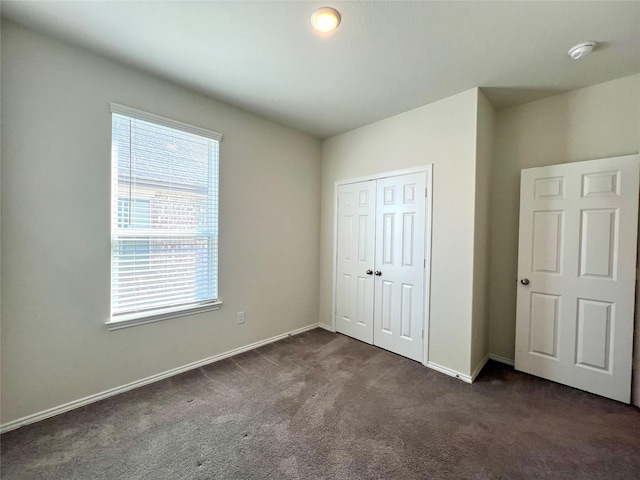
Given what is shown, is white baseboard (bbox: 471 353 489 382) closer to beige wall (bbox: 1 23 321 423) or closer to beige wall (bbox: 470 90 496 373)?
beige wall (bbox: 470 90 496 373)

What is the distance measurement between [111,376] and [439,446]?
2.49 m

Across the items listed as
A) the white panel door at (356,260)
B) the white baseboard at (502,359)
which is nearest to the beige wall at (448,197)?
the white panel door at (356,260)

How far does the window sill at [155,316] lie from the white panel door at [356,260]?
1599mm

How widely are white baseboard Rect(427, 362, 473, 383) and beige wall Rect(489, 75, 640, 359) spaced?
681 mm

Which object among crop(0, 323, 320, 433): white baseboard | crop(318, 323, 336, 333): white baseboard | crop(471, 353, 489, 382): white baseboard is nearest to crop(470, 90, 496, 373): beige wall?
crop(471, 353, 489, 382): white baseboard

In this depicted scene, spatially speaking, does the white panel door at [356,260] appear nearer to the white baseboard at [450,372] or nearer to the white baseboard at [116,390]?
the white baseboard at [450,372]

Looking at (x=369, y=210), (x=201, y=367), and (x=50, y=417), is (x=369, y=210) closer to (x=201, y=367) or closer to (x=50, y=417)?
(x=201, y=367)

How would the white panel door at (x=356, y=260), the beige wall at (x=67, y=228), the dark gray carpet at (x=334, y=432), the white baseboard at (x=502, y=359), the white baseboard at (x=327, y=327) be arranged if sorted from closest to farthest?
the dark gray carpet at (x=334, y=432)
the beige wall at (x=67, y=228)
the white baseboard at (x=502, y=359)
the white panel door at (x=356, y=260)
the white baseboard at (x=327, y=327)

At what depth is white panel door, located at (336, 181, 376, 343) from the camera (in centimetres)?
318

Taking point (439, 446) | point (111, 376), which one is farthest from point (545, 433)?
point (111, 376)

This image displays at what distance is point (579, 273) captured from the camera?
2275 millimetres

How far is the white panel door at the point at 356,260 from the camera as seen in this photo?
318cm

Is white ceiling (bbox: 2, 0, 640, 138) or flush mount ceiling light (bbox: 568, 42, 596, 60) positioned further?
flush mount ceiling light (bbox: 568, 42, 596, 60)

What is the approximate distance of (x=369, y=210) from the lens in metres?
3.17
